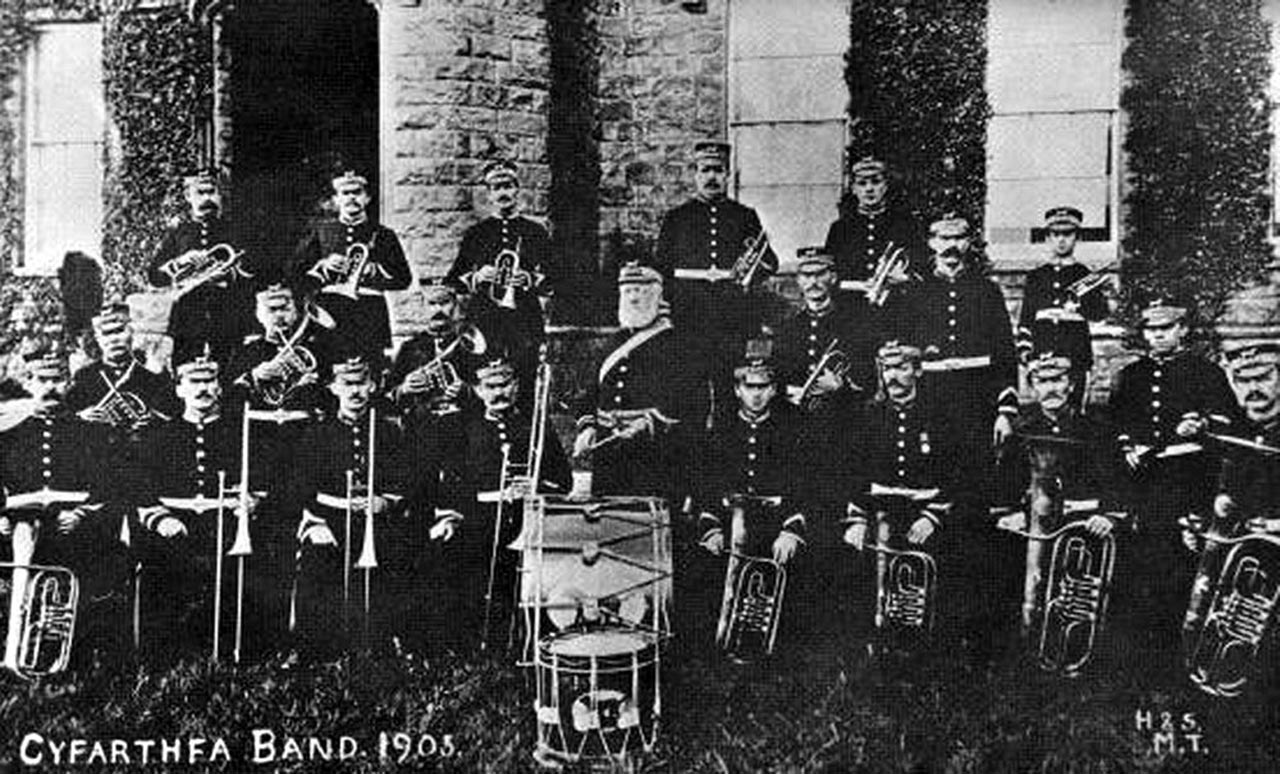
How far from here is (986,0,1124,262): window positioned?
5.48 meters

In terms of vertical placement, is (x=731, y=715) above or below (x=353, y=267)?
below

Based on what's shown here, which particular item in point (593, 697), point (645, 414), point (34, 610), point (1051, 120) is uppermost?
point (1051, 120)

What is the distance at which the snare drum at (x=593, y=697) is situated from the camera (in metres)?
5.22

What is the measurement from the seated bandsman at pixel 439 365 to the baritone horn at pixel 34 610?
145cm

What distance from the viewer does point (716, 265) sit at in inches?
216

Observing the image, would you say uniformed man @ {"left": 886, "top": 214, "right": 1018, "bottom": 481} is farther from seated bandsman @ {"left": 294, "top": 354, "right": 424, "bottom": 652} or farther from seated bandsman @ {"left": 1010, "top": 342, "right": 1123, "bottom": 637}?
seated bandsman @ {"left": 294, "top": 354, "right": 424, "bottom": 652}

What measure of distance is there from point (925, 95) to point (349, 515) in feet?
9.20

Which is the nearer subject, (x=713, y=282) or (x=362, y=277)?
(x=362, y=277)

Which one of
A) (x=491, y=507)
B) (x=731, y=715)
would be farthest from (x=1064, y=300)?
(x=491, y=507)

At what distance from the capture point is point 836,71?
18.0ft

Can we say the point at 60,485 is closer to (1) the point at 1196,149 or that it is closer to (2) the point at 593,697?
(2) the point at 593,697

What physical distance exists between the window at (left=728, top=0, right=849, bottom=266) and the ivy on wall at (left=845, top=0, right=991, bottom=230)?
84mm

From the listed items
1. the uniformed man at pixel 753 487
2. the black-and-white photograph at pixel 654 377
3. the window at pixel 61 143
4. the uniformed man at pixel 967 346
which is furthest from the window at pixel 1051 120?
the window at pixel 61 143

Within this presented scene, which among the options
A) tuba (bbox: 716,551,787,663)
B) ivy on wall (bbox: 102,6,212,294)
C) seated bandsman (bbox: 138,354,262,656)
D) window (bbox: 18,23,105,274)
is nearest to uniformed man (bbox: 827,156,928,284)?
tuba (bbox: 716,551,787,663)
